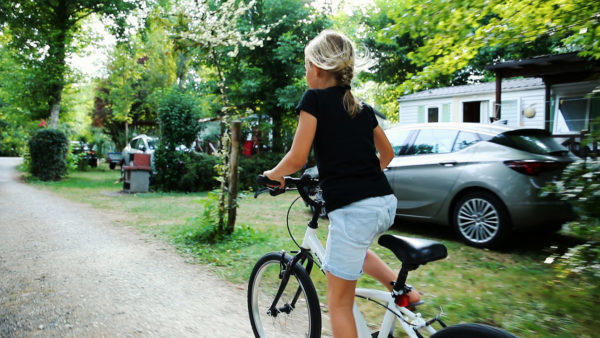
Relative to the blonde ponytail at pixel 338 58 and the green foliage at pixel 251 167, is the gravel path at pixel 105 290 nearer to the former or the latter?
the blonde ponytail at pixel 338 58

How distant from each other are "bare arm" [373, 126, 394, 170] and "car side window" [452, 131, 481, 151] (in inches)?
159

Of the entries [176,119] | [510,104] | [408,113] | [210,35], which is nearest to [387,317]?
[210,35]

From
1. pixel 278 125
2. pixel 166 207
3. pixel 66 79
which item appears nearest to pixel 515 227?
pixel 166 207

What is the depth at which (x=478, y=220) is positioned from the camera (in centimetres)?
571

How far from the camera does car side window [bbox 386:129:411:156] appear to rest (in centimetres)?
704

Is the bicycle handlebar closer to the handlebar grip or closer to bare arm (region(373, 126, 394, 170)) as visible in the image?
the handlebar grip

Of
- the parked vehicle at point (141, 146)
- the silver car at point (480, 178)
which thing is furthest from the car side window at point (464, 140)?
the parked vehicle at point (141, 146)

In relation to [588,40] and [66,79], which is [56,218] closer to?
[588,40]

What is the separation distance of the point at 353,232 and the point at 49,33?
1922cm

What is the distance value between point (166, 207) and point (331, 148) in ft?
28.4

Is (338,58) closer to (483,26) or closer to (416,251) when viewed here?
(416,251)

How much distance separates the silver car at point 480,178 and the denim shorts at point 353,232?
3.94m

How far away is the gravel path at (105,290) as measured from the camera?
328 cm

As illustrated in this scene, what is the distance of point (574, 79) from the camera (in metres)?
13.8
